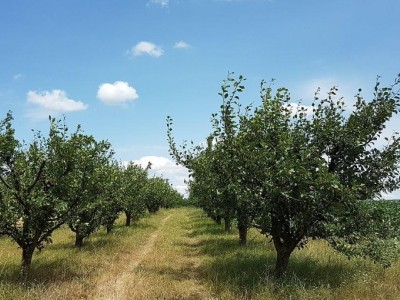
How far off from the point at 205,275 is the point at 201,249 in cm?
728

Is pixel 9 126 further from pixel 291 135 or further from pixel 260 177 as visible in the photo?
pixel 291 135

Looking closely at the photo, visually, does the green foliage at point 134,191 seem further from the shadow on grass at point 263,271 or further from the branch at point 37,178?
the branch at point 37,178

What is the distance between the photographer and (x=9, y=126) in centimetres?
1391

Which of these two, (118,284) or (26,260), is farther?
(26,260)

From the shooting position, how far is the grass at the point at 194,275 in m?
11.8

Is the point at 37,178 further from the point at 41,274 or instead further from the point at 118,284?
the point at 118,284

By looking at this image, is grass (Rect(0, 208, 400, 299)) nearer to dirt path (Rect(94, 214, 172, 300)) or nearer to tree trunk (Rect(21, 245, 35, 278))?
dirt path (Rect(94, 214, 172, 300))

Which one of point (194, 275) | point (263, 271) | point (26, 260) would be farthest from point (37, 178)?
point (263, 271)

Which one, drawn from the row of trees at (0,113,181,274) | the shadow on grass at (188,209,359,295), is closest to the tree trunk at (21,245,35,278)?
the row of trees at (0,113,181,274)

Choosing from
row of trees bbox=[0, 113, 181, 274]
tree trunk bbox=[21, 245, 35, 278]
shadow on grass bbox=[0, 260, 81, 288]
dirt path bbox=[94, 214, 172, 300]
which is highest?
→ row of trees bbox=[0, 113, 181, 274]

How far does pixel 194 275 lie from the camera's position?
16172mm

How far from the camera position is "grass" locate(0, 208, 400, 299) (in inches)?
466

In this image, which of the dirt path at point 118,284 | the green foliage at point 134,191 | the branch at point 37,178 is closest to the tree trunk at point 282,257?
the dirt path at point 118,284

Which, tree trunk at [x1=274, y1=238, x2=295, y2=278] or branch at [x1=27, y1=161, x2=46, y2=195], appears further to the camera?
branch at [x1=27, y1=161, x2=46, y2=195]
